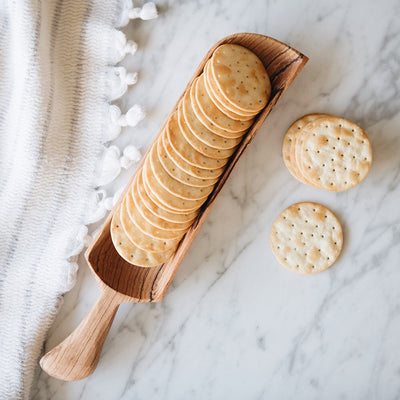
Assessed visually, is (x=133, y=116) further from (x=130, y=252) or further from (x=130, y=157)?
(x=130, y=252)

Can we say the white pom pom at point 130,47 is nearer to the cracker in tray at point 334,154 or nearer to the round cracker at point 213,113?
the round cracker at point 213,113

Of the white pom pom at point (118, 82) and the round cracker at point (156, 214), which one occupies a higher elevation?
the white pom pom at point (118, 82)

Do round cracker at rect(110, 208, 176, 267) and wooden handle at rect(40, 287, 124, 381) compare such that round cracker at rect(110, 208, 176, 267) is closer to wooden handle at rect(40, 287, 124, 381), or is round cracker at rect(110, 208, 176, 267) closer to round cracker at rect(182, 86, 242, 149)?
wooden handle at rect(40, 287, 124, 381)

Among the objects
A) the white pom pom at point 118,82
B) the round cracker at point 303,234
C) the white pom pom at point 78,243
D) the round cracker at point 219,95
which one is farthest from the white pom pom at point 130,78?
the round cracker at point 303,234

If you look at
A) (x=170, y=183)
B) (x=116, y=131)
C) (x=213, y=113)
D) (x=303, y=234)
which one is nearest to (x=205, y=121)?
(x=213, y=113)

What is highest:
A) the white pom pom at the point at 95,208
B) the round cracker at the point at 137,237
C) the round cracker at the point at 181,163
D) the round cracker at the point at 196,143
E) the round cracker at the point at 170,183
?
the round cracker at the point at 196,143

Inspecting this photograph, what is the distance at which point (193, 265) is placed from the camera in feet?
3.35

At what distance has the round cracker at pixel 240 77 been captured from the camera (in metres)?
0.84

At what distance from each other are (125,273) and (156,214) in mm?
185

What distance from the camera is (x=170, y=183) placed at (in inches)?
33.7

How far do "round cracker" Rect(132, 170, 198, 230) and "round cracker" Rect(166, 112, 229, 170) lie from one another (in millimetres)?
110

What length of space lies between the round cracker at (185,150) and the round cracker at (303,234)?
0.25 m

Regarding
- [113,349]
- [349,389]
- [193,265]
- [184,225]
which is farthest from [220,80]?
[349,389]

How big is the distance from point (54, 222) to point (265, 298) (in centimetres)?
55
